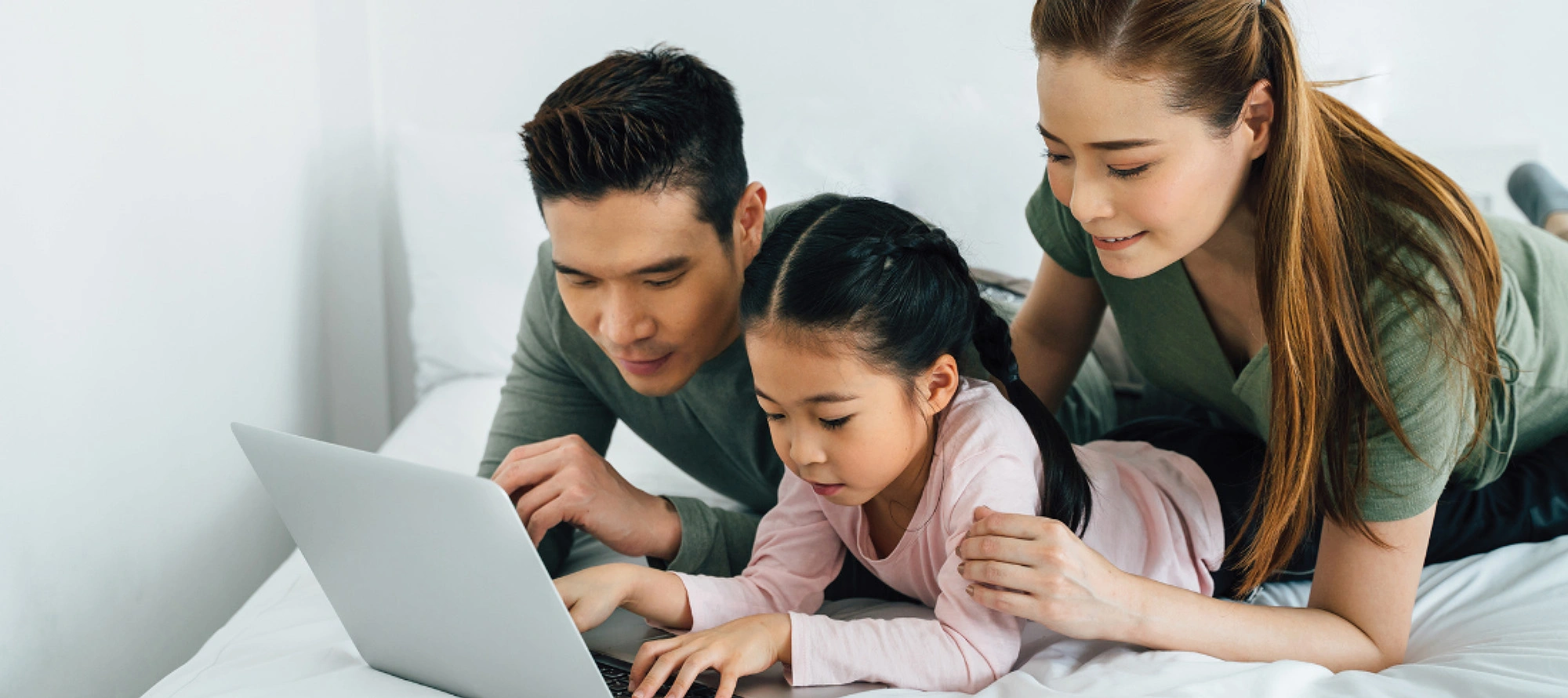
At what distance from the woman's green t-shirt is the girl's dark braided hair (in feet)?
0.73

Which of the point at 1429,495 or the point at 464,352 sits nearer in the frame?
the point at 1429,495

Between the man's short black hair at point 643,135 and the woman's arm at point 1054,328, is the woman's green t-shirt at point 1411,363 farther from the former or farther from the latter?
the man's short black hair at point 643,135

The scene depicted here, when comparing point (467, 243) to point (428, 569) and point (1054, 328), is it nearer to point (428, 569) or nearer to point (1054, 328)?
point (1054, 328)

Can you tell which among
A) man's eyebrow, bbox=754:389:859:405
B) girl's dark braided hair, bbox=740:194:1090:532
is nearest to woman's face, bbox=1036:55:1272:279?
girl's dark braided hair, bbox=740:194:1090:532

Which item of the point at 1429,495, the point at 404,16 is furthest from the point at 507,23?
the point at 1429,495

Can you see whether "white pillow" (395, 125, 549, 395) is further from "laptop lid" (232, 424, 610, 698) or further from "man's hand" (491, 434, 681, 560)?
"laptop lid" (232, 424, 610, 698)

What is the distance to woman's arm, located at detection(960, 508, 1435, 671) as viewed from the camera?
909 mm

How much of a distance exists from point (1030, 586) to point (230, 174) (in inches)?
55.0

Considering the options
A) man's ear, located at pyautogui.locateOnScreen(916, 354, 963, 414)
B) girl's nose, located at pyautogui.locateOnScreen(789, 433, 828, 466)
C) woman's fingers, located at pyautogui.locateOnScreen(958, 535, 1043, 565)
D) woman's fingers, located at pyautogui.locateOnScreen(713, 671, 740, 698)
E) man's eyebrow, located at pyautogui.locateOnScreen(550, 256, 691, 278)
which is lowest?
woman's fingers, located at pyautogui.locateOnScreen(713, 671, 740, 698)

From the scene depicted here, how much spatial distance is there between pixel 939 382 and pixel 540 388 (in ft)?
1.86

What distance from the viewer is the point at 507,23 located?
214cm

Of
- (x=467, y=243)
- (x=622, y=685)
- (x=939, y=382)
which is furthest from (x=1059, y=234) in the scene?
(x=467, y=243)

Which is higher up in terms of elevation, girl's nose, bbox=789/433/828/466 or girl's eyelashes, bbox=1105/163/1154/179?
girl's eyelashes, bbox=1105/163/1154/179

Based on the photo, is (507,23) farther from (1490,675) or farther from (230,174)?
(1490,675)
